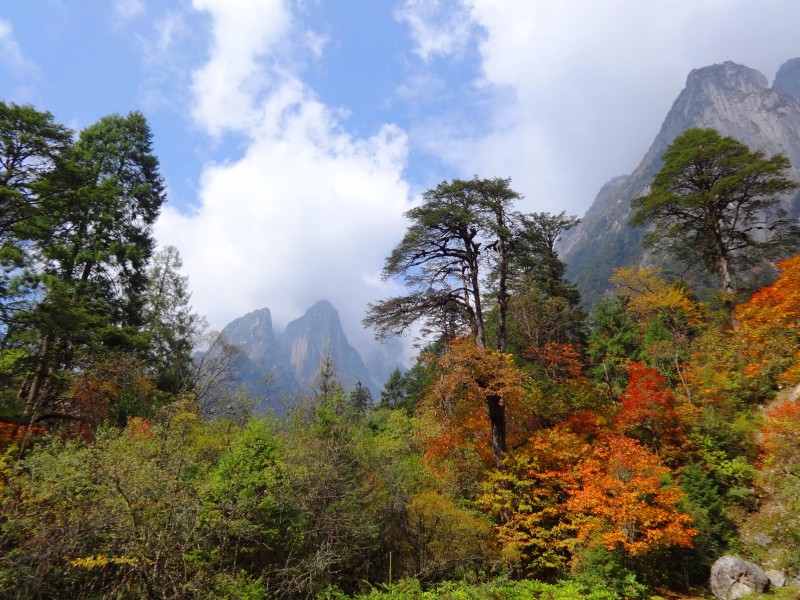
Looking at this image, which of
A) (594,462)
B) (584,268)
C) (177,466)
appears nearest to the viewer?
(177,466)

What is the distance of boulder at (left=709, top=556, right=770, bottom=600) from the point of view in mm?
8625

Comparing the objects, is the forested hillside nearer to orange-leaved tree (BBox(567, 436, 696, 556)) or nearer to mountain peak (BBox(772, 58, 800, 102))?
orange-leaved tree (BBox(567, 436, 696, 556))

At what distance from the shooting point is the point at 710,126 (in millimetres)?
96062

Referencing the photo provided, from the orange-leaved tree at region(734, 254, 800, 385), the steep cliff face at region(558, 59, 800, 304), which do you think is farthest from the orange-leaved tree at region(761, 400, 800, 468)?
the steep cliff face at region(558, 59, 800, 304)

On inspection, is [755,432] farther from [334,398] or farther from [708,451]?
[334,398]

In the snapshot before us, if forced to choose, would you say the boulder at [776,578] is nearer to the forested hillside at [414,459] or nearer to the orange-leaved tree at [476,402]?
the forested hillside at [414,459]

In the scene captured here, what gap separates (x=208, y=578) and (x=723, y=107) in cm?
15824

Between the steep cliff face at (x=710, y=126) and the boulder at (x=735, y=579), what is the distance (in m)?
83.9

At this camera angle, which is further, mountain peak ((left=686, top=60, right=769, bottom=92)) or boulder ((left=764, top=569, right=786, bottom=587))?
mountain peak ((left=686, top=60, right=769, bottom=92))

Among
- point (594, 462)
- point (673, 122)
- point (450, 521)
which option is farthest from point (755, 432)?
point (673, 122)

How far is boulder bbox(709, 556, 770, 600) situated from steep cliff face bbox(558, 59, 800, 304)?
3304 inches

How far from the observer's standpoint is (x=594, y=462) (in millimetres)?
10680

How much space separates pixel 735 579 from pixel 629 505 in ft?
8.44

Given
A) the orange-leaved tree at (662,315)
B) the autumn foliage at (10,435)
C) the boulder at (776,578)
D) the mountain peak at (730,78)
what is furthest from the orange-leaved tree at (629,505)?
the mountain peak at (730,78)
